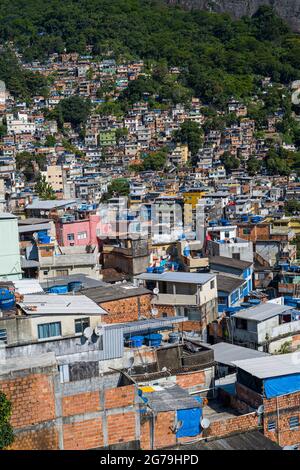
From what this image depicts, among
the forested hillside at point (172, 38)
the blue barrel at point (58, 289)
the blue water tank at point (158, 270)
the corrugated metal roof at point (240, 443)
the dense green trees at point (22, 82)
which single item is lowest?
the corrugated metal roof at point (240, 443)

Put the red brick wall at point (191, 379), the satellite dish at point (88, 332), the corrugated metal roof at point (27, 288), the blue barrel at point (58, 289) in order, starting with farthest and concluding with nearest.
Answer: the blue barrel at point (58, 289), the corrugated metal roof at point (27, 288), the red brick wall at point (191, 379), the satellite dish at point (88, 332)

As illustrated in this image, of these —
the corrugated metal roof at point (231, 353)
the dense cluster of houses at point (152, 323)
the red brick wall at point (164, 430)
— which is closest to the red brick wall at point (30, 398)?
the dense cluster of houses at point (152, 323)

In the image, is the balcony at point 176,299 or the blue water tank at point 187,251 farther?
the blue water tank at point 187,251

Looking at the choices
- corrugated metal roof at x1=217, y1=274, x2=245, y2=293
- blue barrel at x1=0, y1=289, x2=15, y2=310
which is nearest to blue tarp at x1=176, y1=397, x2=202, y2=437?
blue barrel at x1=0, y1=289, x2=15, y2=310

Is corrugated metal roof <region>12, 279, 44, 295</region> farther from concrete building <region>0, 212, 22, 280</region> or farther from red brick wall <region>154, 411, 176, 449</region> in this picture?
red brick wall <region>154, 411, 176, 449</region>

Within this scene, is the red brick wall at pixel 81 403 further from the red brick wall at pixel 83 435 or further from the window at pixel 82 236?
the window at pixel 82 236

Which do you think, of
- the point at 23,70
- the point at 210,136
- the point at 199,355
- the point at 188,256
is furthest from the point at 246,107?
the point at 199,355
